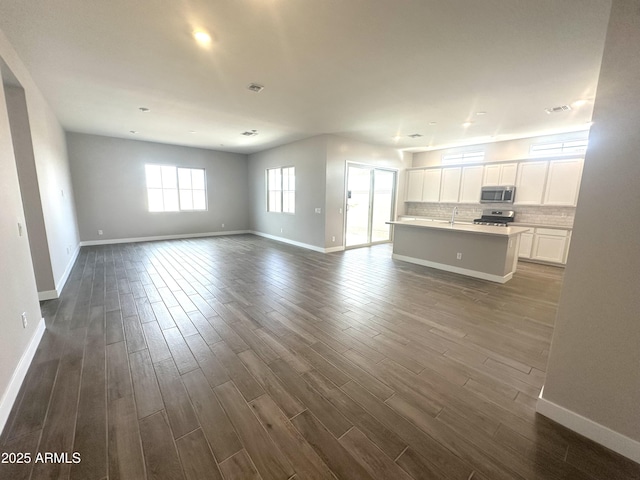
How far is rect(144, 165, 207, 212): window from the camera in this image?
24.6 ft

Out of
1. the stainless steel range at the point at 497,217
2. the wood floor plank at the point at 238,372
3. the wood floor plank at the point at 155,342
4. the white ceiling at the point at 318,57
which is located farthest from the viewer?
the stainless steel range at the point at 497,217

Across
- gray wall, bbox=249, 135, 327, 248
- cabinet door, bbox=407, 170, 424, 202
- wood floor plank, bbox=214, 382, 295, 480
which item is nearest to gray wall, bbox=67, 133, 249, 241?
gray wall, bbox=249, 135, 327, 248

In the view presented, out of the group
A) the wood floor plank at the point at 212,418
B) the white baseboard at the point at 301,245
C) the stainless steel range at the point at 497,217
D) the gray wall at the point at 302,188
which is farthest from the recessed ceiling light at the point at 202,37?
the stainless steel range at the point at 497,217

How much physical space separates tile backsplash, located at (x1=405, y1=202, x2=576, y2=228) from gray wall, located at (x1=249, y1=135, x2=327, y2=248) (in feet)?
11.8

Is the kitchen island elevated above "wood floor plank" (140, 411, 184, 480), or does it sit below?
above

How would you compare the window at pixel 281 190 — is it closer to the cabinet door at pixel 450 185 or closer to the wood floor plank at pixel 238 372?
the cabinet door at pixel 450 185

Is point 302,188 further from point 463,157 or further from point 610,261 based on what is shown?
point 610,261

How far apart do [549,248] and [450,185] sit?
8.90 ft

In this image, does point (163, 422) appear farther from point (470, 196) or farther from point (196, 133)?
point (470, 196)

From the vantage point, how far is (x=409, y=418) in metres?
1.63

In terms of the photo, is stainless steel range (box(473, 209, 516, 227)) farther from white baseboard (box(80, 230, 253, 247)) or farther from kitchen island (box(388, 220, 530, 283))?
white baseboard (box(80, 230, 253, 247))

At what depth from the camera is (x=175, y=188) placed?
7914 mm

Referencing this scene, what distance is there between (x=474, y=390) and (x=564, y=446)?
0.50 meters

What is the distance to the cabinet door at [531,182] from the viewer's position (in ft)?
18.5
